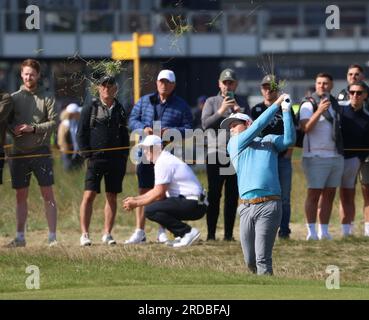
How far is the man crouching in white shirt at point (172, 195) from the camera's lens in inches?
668

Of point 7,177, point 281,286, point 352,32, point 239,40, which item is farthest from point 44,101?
point 352,32

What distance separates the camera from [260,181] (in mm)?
14445

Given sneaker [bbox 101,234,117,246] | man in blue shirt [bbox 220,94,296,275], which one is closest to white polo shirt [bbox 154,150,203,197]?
sneaker [bbox 101,234,117,246]

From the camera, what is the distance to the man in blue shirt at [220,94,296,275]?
47.2 feet

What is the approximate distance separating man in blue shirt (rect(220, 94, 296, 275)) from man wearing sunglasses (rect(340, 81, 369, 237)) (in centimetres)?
433

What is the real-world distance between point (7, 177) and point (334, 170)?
587 centimetres

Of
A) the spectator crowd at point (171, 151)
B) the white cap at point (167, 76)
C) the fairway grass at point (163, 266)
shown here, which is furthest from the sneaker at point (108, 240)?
the white cap at point (167, 76)

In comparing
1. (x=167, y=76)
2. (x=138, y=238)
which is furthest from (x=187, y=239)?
(x=167, y=76)

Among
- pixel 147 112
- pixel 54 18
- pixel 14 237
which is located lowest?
pixel 14 237

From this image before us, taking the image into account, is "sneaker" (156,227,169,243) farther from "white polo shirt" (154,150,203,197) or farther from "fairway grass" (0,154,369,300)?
"white polo shirt" (154,150,203,197)

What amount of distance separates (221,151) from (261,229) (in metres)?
3.66

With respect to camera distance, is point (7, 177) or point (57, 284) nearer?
point (57, 284)
